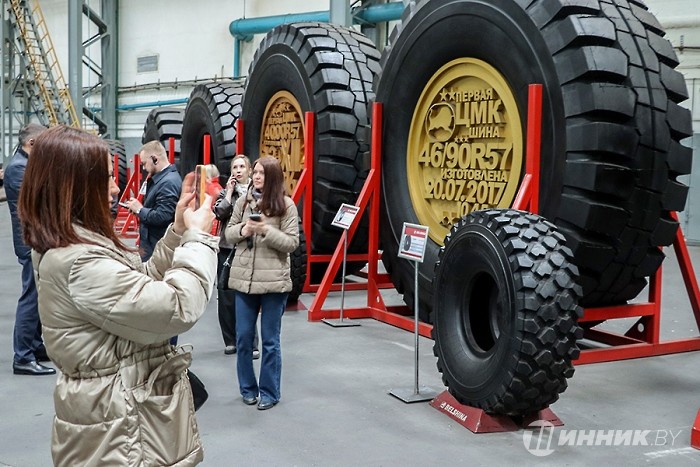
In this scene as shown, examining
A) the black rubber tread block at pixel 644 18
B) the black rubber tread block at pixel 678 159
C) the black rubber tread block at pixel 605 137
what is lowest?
the black rubber tread block at pixel 678 159

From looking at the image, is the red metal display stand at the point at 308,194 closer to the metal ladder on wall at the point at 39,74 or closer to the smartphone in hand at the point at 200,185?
the smartphone in hand at the point at 200,185

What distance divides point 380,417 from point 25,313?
8.06 ft

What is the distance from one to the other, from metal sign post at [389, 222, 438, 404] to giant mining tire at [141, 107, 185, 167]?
318 inches

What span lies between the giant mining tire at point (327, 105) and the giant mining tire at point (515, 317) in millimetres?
2828

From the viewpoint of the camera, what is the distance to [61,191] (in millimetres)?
1951

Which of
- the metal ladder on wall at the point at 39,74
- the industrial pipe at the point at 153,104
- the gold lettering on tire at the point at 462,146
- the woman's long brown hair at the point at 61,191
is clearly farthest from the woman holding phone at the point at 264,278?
the metal ladder on wall at the point at 39,74

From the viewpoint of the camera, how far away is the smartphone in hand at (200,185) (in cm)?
210

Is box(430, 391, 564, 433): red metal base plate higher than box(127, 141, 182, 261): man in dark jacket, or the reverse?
box(127, 141, 182, 261): man in dark jacket

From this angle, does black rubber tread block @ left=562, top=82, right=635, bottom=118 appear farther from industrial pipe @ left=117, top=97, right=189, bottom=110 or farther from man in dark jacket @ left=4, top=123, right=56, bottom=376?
industrial pipe @ left=117, top=97, right=189, bottom=110

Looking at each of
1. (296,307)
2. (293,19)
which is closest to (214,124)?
(296,307)

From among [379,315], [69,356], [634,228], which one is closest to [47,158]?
[69,356]

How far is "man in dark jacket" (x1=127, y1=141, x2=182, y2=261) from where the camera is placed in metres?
5.41

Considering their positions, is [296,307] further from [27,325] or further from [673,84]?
[673,84]

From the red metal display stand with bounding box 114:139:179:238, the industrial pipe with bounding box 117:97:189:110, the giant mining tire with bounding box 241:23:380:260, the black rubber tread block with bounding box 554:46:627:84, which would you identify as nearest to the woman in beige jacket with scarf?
the black rubber tread block with bounding box 554:46:627:84
